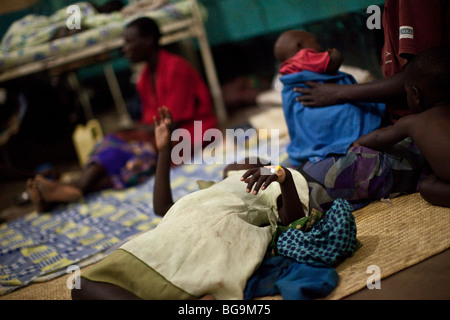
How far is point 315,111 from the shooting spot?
6.04 ft

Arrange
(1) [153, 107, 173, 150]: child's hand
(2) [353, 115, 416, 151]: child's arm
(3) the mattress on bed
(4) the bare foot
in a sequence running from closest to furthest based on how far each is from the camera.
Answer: (2) [353, 115, 416, 151]: child's arm → (1) [153, 107, 173, 150]: child's hand → (4) the bare foot → (3) the mattress on bed

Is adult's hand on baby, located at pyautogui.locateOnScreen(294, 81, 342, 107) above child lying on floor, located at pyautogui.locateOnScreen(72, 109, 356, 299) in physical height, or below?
above

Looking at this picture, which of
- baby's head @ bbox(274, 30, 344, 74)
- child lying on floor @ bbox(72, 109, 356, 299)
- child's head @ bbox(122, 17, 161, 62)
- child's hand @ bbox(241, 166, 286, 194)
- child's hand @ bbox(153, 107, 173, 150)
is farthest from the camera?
child's head @ bbox(122, 17, 161, 62)

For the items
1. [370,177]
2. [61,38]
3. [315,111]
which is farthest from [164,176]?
[61,38]

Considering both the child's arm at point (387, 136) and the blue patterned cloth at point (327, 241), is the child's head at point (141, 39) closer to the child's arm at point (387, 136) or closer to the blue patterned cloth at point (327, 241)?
the child's arm at point (387, 136)

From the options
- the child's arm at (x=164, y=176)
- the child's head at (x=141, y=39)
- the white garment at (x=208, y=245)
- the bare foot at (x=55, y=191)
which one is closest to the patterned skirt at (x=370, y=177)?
the white garment at (x=208, y=245)

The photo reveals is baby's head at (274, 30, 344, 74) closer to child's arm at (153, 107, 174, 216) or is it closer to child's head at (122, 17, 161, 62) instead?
child's arm at (153, 107, 174, 216)

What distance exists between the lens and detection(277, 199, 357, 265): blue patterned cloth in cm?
126

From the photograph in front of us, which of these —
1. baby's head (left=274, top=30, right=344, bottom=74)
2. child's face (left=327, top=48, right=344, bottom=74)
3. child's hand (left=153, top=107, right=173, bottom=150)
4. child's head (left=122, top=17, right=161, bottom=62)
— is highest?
child's head (left=122, top=17, right=161, bottom=62)

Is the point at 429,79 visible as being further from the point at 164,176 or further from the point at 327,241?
the point at 164,176

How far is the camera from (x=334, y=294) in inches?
45.6

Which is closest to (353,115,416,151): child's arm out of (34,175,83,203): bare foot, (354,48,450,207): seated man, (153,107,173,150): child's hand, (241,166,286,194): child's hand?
(354,48,450,207): seated man

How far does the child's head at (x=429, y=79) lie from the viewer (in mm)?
1340

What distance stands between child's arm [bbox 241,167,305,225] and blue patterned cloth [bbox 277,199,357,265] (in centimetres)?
10
